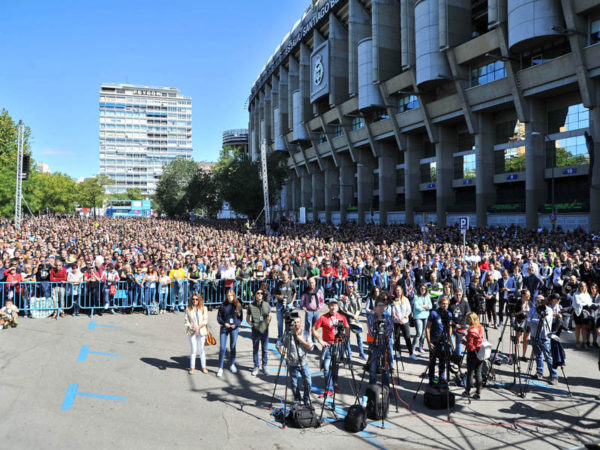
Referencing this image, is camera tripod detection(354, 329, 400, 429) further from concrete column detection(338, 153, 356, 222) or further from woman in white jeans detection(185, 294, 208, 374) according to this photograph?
concrete column detection(338, 153, 356, 222)

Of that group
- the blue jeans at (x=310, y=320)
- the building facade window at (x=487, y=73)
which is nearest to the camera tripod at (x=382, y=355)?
the blue jeans at (x=310, y=320)

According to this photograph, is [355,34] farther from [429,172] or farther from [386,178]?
[429,172]

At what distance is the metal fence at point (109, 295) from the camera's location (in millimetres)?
13039

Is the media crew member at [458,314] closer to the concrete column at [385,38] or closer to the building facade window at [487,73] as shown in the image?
the building facade window at [487,73]

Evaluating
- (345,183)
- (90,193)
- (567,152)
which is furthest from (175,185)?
(567,152)

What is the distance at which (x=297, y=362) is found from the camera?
696 centimetres

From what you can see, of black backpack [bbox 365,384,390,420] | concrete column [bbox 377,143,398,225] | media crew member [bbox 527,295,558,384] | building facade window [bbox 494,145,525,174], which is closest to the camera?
black backpack [bbox 365,384,390,420]

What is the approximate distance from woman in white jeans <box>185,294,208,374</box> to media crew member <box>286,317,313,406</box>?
7.85 ft

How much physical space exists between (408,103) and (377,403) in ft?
143

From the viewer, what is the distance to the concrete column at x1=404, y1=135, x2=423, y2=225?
151 ft

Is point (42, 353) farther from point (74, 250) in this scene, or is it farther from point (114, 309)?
point (74, 250)

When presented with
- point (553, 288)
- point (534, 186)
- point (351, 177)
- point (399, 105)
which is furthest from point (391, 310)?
point (351, 177)

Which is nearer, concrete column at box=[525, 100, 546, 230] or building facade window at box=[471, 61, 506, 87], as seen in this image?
concrete column at box=[525, 100, 546, 230]

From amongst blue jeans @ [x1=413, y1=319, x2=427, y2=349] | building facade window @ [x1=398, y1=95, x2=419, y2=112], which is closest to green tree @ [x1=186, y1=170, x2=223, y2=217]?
building facade window @ [x1=398, y1=95, x2=419, y2=112]
